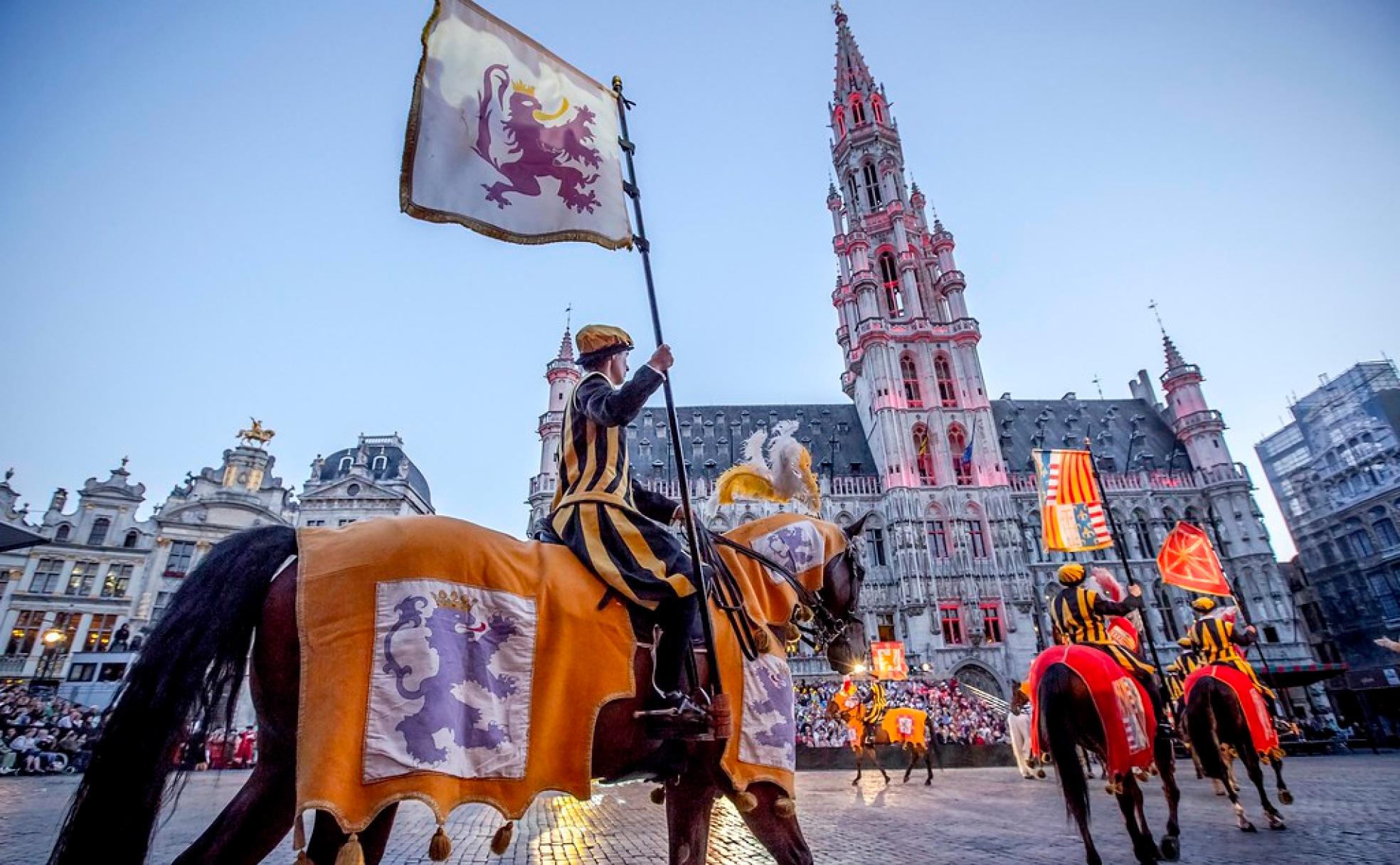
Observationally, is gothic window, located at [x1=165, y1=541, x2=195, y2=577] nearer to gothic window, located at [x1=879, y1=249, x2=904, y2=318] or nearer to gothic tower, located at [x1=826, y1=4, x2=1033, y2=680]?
gothic tower, located at [x1=826, y1=4, x2=1033, y2=680]

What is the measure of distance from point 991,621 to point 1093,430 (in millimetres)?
20471

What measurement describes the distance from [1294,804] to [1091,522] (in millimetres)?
8994

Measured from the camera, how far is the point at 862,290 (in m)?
41.6

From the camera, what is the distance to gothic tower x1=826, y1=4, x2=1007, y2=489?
37.2 meters

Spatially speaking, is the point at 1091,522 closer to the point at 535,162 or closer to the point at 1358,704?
the point at 535,162

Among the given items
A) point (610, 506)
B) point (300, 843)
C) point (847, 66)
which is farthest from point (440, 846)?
point (847, 66)

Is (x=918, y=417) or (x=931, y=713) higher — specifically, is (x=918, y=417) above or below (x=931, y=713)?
above

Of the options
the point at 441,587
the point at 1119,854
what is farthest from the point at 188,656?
the point at 1119,854

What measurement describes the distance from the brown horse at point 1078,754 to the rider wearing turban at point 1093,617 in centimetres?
57

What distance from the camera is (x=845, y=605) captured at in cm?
469

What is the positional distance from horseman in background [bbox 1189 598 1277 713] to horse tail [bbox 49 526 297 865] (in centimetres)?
1155

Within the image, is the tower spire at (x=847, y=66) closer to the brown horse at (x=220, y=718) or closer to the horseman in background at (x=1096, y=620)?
the horseman in background at (x=1096, y=620)

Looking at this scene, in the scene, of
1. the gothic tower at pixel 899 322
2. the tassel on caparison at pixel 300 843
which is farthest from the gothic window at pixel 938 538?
the tassel on caparison at pixel 300 843

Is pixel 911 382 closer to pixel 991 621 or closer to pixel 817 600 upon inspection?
pixel 991 621
